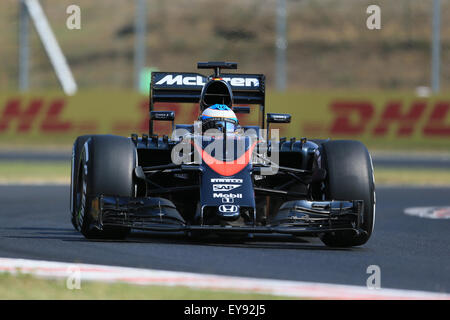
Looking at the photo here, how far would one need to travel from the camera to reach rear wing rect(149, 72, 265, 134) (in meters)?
12.3

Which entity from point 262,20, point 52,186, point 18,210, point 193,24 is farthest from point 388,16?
point 18,210

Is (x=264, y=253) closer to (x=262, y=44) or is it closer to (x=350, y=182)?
(x=350, y=182)

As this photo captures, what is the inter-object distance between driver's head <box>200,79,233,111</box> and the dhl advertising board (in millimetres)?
20641

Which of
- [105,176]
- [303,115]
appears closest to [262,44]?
[303,115]

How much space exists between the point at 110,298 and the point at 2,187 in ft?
41.7

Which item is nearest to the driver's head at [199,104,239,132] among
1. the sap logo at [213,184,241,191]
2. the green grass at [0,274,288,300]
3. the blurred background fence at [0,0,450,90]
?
the sap logo at [213,184,241,191]

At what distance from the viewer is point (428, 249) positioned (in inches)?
396

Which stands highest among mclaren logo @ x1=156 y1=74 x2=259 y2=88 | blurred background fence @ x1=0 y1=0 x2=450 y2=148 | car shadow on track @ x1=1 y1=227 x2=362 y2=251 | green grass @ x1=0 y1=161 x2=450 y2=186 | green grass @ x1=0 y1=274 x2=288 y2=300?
blurred background fence @ x1=0 y1=0 x2=450 y2=148

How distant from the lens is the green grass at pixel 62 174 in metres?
21.6

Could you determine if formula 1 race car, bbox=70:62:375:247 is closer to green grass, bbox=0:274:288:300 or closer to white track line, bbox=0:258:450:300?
white track line, bbox=0:258:450:300

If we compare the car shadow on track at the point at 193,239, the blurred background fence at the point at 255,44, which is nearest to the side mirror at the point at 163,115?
the car shadow on track at the point at 193,239

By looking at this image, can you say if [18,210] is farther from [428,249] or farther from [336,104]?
[336,104]

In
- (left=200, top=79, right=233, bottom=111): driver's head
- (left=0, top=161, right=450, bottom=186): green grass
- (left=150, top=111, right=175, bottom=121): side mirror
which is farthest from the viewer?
(left=0, top=161, right=450, bottom=186): green grass

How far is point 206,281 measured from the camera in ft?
24.0
